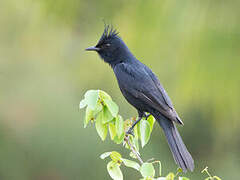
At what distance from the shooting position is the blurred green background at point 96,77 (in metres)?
5.00

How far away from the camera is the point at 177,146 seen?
3.59 meters

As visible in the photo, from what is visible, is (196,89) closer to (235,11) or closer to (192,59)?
(192,59)

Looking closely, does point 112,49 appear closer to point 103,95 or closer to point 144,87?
point 144,87

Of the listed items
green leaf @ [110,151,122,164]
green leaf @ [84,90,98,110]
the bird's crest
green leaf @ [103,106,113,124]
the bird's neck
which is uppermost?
the bird's crest

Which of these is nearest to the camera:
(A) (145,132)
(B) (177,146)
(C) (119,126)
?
(C) (119,126)

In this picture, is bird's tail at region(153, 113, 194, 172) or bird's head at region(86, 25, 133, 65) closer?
bird's tail at region(153, 113, 194, 172)

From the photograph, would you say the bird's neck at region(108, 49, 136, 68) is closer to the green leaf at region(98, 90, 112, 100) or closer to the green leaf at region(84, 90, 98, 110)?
the green leaf at region(98, 90, 112, 100)

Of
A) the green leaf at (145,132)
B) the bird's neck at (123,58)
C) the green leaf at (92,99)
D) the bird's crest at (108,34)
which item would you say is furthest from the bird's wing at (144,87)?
the green leaf at (92,99)

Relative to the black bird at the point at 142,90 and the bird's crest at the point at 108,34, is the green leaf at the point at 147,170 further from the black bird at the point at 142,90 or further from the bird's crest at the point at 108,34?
the bird's crest at the point at 108,34

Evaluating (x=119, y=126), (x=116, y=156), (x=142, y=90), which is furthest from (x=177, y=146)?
(x=116, y=156)

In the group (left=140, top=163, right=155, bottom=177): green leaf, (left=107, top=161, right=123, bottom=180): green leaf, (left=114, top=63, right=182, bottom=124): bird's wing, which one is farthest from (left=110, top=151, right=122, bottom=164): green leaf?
(left=114, top=63, right=182, bottom=124): bird's wing

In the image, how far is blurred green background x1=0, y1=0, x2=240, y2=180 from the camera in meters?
5.00

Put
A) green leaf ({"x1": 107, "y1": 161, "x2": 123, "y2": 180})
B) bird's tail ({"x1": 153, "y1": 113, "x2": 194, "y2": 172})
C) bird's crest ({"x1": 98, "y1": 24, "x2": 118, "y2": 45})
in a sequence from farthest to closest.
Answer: bird's crest ({"x1": 98, "y1": 24, "x2": 118, "y2": 45}) → bird's tail ({"x1": 153, "y1": 113, "x2": 194, "y2": 172}) → green leaf ({"x1": 107, "y1": 161, "x2": 123, "y2": 180})

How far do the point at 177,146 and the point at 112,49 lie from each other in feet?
4.04
